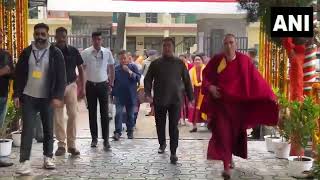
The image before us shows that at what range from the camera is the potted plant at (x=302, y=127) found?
270 inches

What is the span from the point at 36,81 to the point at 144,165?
183 cm

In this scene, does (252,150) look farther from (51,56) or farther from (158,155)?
(51,56)

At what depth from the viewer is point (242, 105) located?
6824 mm

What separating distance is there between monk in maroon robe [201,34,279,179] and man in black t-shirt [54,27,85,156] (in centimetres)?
200

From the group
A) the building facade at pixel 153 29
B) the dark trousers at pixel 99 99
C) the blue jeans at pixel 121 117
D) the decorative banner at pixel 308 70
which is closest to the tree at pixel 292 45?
the decorative banner at pixel 308 70

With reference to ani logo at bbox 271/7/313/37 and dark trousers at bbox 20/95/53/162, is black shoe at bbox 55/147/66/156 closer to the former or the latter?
dark trousers at bbox 20/95/53/162

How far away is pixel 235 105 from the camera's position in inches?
265

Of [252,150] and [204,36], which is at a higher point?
[204,36]

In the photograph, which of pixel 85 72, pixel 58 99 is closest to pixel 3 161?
pixel 58 99

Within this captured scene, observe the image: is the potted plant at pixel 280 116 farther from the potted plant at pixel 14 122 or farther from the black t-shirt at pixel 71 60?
the potted plant at pixel 14 122

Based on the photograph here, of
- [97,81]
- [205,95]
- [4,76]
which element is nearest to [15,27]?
[97,81]

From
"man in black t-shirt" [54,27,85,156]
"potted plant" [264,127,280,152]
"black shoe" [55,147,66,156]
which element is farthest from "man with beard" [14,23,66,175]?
"potted plant" [264,127,280,152]

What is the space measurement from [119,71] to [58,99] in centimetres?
341

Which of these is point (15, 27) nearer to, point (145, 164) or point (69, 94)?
point (69, 94)
